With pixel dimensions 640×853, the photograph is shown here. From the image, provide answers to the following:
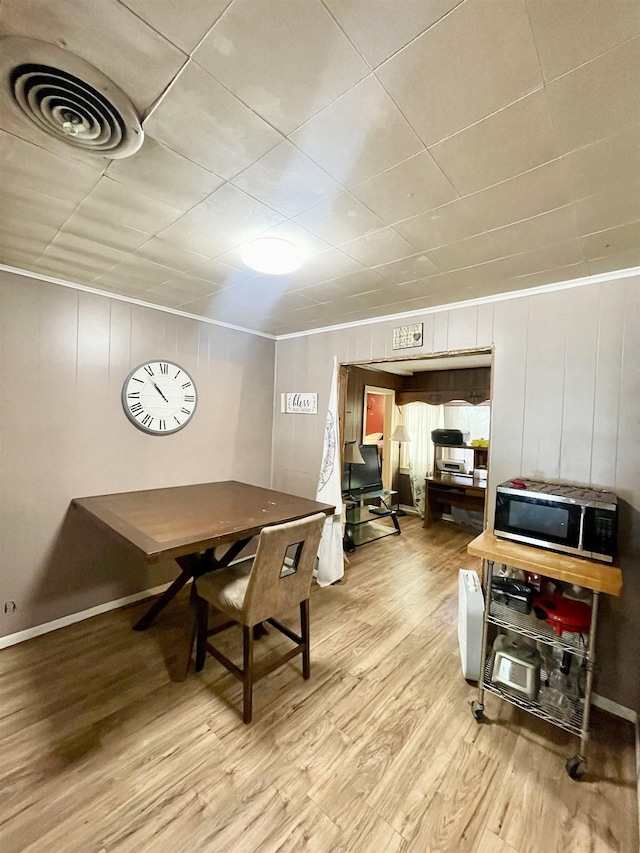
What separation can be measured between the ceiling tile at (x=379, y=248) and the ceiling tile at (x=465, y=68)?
647mm

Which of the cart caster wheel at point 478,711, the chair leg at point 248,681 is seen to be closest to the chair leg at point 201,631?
the chair leg at point 248,681

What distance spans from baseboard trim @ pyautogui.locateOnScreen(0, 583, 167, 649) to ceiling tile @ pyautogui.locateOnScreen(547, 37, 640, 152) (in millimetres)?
3639

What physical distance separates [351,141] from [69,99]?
31.7 inches

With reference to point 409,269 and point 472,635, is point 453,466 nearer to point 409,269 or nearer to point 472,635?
point 472,635

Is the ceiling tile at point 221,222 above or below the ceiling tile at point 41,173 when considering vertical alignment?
above

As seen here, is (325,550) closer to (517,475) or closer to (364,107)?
(517,475)

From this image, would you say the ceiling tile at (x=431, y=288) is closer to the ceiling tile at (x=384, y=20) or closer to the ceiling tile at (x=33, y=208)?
the ceiling tile at (x=384, y=20)

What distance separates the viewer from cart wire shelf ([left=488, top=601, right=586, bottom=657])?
5.46ft

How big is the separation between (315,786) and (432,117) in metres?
2.43

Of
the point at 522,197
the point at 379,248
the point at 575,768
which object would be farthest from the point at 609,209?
the point at 575,768

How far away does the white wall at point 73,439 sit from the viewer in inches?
90.3

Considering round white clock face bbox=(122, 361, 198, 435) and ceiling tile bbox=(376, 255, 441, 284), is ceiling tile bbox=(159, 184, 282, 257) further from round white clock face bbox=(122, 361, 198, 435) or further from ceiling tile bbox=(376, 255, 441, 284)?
round white clock face bbox=(122, 361, 198, 435)

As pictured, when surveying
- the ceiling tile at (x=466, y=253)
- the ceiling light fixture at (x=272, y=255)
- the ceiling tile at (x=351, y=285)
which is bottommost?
the ceiling light fixture at (x=272, y=255)

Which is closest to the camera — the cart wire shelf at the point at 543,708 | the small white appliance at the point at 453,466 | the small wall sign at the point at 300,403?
the cart wire shelf at the point at 543,708
